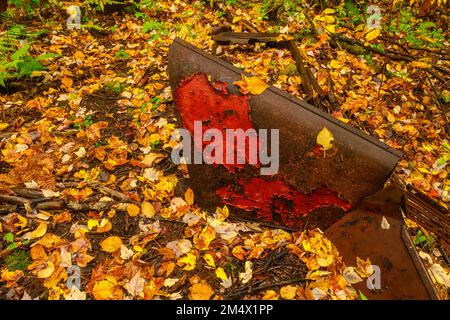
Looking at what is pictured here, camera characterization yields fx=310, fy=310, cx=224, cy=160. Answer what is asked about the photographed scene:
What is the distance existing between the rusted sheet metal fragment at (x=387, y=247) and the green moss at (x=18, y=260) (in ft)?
7.71

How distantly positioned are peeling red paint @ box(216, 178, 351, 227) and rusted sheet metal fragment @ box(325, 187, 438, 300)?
0.16 meters

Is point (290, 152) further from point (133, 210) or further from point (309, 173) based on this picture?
point (133, 210)

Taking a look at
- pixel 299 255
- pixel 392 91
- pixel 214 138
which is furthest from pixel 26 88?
pixel 392 91

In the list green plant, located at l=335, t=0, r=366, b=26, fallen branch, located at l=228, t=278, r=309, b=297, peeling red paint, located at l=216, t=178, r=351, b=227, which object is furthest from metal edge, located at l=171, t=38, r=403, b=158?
green plant, located at l=335, t=0, r=366, b=26

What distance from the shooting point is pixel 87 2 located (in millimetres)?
4832

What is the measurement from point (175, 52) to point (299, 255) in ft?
5.90

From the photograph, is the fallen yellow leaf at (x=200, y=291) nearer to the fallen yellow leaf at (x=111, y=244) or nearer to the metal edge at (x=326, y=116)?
the fallen yellow leaf at (x=111, y=244)

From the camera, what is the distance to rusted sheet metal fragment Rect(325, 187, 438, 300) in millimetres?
1888

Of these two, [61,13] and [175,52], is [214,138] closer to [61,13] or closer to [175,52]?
[175,52]

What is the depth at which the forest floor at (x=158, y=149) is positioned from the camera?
2.30 m

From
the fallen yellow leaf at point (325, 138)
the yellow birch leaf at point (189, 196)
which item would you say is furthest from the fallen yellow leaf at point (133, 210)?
the fallen yellow leaf at point (325, 138)

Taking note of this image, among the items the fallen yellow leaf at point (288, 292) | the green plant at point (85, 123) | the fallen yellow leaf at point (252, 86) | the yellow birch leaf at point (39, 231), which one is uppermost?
the fallen yellow leaf at point (252, 86)

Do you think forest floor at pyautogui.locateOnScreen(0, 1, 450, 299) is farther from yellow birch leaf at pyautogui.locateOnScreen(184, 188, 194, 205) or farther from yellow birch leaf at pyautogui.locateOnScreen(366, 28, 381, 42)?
yellow birch leaf at pyautogui.locateOnScreen(366, 28, 381, 42)

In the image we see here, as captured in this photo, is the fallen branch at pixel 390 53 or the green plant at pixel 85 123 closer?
the green plant at pixel 85 123
